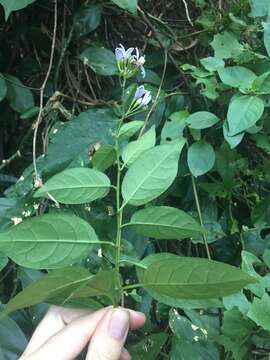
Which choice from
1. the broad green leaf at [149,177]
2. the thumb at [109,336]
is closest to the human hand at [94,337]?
the thumb at [109,336]

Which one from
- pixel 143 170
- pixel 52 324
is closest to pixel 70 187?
pixel 143 170

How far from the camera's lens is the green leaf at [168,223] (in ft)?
1.89

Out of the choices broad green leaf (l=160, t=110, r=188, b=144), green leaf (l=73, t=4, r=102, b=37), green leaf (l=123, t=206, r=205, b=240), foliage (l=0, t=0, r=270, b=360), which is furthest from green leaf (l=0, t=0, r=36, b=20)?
green leaf (l=123, t=206, r=205, b=240)

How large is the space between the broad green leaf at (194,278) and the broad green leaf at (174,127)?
36cm

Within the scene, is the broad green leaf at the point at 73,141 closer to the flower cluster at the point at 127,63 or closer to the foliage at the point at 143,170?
the foliage at the point at 143,170

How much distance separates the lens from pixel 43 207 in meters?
0.84

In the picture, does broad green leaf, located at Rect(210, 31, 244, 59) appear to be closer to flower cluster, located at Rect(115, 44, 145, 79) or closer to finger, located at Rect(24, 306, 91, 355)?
flower cluster, located at Rect(115, 44, 145, 79)

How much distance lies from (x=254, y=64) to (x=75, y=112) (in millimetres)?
309

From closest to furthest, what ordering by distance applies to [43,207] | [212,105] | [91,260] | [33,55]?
[91,260] < [43,207] < [212,105] < [33,55]

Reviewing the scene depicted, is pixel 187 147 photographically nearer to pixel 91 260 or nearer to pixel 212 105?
pixel 212 105

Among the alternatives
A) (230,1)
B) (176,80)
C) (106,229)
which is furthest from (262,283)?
(230,1)

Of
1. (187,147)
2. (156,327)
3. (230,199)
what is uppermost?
(187,147)

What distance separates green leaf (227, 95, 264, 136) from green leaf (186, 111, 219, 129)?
0.05 m

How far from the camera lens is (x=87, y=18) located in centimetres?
99
